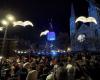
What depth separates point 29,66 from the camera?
1068 cm

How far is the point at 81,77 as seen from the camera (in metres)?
6.62

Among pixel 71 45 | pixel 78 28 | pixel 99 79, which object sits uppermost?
pixel 78 28

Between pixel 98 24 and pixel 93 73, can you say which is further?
pixel 98 24

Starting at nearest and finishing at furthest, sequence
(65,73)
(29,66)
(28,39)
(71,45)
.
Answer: (65,73), (29,66), (28,39), (71,45)

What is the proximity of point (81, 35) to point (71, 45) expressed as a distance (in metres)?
7.04

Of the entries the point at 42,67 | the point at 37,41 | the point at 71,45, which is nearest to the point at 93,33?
the point at 71,45

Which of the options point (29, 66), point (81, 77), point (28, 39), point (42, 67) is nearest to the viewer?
point (81, 77)

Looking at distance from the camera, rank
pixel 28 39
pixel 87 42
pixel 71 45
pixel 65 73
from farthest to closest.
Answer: pixel 71 45
pixel 87 42
pixel 28 39
pixel 65 73

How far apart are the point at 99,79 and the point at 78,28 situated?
310ft

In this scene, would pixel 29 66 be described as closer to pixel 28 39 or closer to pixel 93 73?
pixel 93 73

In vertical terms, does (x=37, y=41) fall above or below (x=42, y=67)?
above

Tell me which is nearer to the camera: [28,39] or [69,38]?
[28,39]

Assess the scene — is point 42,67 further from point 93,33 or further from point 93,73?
point 93,33

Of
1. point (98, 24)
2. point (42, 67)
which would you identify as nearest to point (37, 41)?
point (98, 24)
